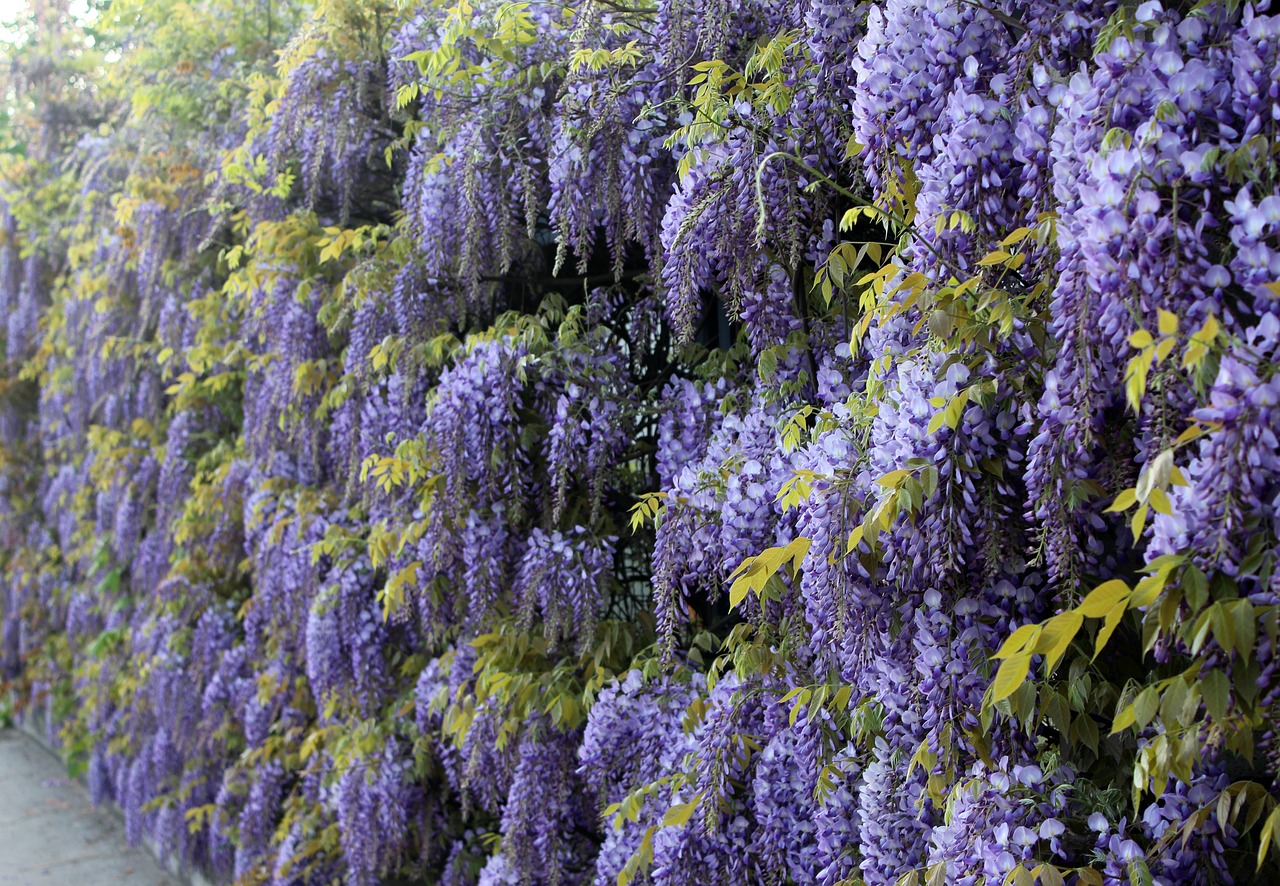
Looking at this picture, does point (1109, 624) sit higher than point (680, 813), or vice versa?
point (1109, 624)

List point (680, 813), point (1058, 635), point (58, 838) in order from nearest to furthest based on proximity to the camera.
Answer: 1. point (1058, 635)
2. point (680, 813)
3. point (58, 838)

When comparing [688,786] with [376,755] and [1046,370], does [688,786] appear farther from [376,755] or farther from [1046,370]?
[376,755]

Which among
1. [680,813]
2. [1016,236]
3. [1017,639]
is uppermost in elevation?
[1016,236]

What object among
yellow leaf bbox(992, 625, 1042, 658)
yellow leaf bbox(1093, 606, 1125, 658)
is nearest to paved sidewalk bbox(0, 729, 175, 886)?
yellow leaf bbox(992, 625, 1042, 658)

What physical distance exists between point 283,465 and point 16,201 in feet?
13.7

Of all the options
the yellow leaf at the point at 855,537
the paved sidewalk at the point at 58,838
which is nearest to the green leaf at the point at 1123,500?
the yellow leaf at the point at 855,537

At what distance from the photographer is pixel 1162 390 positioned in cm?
113

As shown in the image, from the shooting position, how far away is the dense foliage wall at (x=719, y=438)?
3.77 ft

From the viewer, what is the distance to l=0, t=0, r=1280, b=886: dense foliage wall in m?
1.15

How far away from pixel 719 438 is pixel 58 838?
519 cm

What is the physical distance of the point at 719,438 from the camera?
2.18 m

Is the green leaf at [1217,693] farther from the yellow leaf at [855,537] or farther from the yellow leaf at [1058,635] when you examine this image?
the yellow leaf at [855,537]

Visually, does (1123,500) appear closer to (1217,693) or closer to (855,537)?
(1217,693)

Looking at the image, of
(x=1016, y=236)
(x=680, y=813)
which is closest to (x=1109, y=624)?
(x=1016, y=236)
